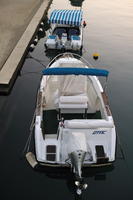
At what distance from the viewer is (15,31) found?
2303 cm

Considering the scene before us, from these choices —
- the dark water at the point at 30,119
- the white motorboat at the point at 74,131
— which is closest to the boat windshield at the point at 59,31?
the dark water at the point at 30,119

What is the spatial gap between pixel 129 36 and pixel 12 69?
674 inches

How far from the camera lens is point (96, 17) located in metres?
34.0

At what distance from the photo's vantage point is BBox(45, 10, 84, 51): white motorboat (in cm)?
2183

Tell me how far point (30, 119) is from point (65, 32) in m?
14.0

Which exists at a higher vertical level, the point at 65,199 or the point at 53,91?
the point at 53,91

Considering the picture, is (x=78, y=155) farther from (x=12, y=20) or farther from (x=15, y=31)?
(x=12, y=20)

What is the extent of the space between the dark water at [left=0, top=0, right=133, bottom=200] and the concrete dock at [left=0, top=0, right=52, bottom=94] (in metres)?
1.07

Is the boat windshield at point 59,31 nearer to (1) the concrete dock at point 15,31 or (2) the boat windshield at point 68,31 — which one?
(2) the boat windshield at point 68,31

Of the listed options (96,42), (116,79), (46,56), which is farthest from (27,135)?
(96,42)

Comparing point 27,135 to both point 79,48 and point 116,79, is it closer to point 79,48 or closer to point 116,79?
point 116,79

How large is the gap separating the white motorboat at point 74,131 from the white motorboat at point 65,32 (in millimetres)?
9624

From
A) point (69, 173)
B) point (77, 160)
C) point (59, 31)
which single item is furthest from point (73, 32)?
point (77, 160)

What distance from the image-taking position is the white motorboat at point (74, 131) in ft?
30.5
